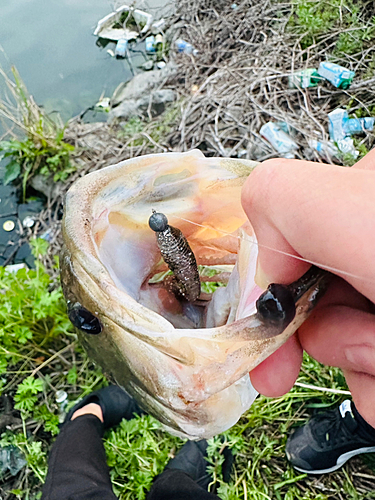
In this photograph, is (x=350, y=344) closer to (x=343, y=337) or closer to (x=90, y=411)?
(x=343, y=337)

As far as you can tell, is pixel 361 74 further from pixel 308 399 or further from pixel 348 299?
pixel 348 299

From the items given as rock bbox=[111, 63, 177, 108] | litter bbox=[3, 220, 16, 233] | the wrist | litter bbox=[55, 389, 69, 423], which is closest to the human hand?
the wrist

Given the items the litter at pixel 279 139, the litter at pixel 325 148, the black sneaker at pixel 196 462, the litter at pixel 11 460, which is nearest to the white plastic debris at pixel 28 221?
the litter at pixel 11 460

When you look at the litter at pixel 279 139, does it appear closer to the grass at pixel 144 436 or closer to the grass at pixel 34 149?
the grass at pixel 144 436

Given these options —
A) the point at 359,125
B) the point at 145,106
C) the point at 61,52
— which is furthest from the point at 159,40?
the point at 359,125

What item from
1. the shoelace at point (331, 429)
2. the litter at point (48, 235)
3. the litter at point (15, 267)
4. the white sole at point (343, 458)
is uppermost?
the litter at point (48, 235)

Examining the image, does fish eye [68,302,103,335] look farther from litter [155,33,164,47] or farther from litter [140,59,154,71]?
litter [155,33,164,47]
